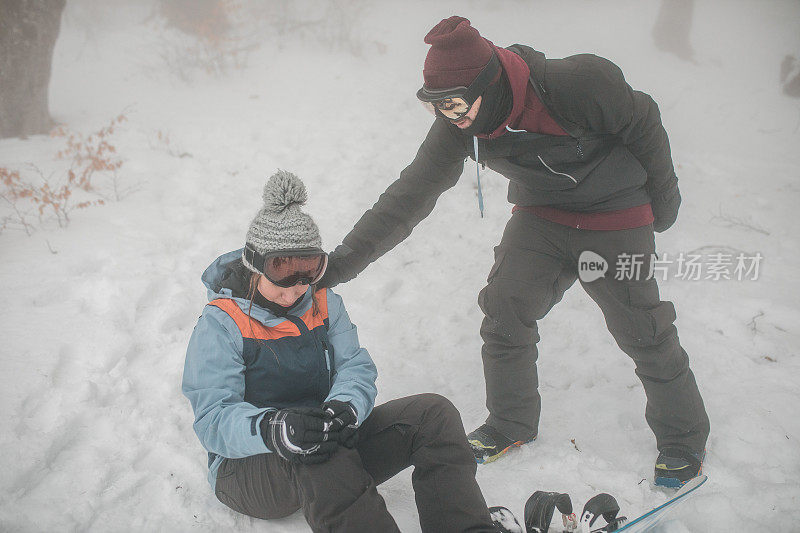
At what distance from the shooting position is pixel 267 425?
6.01 ft

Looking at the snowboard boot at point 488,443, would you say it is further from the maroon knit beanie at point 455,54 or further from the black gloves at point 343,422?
the maroon knit beanie at point 455,54

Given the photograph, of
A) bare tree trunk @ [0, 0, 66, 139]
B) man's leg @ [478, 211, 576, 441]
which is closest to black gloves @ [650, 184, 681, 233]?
man's leg @ [478, 211, 576, 441]

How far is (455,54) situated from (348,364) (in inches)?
53.9

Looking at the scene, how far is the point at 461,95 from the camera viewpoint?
6.90 feet

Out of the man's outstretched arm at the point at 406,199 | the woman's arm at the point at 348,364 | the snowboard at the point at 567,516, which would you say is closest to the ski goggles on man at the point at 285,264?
the woman's arm at the point at 348,364

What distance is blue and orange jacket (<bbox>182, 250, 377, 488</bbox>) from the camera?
1874mm

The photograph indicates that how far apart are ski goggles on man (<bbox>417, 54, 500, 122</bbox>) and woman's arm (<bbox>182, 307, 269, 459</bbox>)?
4.06 ft

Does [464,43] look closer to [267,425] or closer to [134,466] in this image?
[267,425]

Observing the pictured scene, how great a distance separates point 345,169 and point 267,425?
4025 millimetres

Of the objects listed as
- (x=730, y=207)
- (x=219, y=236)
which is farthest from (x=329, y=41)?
(x=730, y=207)

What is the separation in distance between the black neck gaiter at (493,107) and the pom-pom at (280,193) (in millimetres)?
816

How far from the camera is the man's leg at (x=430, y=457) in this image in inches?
72.7

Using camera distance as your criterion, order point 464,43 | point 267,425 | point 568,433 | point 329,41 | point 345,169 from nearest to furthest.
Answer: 1. point 267,425
2. point 464,43
3. point 568,433
4. point 345,169
5. point 329,41

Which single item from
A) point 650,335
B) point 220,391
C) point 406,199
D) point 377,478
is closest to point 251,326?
point 220,391
